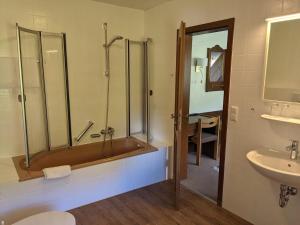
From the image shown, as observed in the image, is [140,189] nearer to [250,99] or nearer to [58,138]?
[58,138]

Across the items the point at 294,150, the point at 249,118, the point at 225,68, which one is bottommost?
the point at 294,150

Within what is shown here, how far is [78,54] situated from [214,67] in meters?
2.53

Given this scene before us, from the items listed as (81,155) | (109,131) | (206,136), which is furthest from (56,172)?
(206,136)

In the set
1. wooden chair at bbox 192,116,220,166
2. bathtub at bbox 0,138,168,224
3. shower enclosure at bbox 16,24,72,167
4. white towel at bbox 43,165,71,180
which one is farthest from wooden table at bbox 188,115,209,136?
white towel at bbox 43,165,71,180

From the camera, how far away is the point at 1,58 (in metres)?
2.60

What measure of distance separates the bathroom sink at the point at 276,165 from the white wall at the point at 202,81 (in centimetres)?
232

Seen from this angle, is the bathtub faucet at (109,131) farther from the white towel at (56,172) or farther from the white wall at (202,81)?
the white wall at (202,81)

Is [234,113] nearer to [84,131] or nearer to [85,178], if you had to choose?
[85,178]

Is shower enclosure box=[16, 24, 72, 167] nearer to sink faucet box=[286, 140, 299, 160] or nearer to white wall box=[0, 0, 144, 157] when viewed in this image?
white wall box=[0, 0, 144, 157]

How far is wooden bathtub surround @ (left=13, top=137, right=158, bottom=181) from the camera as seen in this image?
103 inches

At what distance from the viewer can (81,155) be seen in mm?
3281

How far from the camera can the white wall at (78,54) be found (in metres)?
2.69

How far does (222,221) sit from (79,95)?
7.52 ft

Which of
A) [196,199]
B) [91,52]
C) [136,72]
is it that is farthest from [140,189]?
[91,52]
